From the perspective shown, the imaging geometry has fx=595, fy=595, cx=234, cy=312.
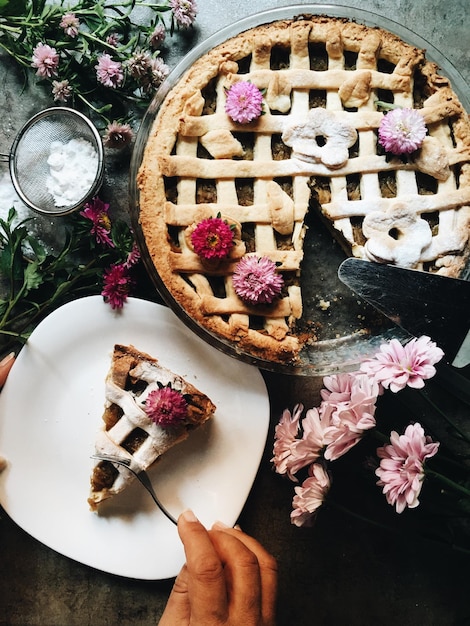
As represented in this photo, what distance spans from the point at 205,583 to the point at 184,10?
55.6 inches

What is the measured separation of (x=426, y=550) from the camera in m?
1.67

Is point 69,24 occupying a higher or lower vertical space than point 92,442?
higher

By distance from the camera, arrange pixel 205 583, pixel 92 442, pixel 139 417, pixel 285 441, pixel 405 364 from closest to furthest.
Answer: pixel 405 364 → pixel 205 583 → pixel 285 441 → pixel 139 417 → pixel 92 442

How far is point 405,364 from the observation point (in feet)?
3.86

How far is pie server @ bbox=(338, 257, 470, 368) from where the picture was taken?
1.45 metres

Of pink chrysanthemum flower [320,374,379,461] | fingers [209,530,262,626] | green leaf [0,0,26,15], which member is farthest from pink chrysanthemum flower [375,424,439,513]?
green leaf [0,0,26,15]

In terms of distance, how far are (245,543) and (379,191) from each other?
95 centimetres

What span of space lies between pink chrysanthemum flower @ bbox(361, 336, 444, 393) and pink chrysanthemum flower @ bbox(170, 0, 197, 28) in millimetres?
1019

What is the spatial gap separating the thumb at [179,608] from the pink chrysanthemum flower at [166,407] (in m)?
0.38

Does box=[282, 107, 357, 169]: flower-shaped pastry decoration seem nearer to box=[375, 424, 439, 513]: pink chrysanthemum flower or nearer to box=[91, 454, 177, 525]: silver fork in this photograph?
box=[375, 424, 439, 513]: pink chrysanthemum flower

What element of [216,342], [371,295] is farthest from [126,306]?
[371,295]

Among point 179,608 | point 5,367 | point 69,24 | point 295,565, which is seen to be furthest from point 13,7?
point 295,565

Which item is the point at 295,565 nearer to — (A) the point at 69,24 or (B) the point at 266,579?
(B) the point at 266,579

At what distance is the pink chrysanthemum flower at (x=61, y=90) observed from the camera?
1562 mm
